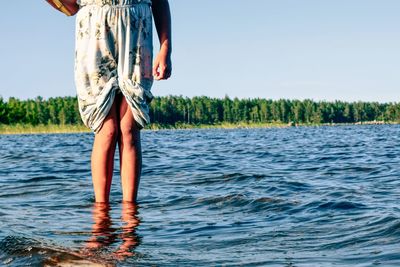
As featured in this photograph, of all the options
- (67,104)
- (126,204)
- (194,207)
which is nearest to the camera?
(126,204)

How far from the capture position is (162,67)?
4004mm

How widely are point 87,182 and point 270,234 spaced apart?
12.9 ft

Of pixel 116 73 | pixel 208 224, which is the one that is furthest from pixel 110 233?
pixel 116 73

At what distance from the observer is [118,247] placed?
2893 millimetres

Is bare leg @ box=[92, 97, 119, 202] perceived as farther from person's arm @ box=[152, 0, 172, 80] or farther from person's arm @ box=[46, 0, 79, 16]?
person's arm @ box=[46, 0, 79, 16]

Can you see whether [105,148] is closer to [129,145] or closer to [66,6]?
[129,145]

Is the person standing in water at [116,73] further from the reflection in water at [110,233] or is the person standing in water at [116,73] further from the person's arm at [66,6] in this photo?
the reflection in water at [110,233]

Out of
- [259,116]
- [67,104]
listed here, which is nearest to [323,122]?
[259,116]

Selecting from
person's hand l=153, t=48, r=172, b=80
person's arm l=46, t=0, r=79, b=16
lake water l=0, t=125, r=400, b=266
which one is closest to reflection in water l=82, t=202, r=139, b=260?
lake water l=0, t=125, r=400, b=266

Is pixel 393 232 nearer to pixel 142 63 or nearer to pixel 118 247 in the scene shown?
pixel 118 247

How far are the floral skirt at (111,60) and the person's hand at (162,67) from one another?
0.14 ft

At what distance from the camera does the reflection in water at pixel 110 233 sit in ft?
9.05

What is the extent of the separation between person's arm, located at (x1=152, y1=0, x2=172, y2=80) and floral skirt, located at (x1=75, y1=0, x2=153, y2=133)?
0.21 feet

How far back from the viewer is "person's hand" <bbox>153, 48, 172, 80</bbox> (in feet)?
13.1
